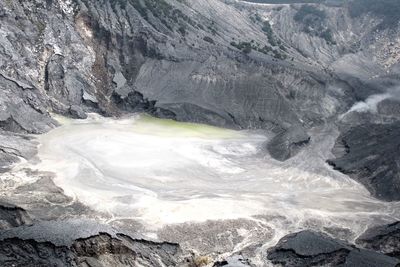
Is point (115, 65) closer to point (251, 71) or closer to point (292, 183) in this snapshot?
point (251, 71)

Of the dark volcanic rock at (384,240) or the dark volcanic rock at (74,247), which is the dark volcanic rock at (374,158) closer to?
the dark volcanic rock at (384,240)

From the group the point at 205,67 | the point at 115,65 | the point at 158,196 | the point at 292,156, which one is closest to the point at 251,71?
the point at 205,67

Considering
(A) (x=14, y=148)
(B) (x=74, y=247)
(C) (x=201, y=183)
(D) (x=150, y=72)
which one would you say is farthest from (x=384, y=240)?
(D) (x=150, y=72)

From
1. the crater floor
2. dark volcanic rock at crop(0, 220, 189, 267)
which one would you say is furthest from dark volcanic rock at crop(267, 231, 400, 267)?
dark volcanic rock at crop(0, 220, 189, 267)

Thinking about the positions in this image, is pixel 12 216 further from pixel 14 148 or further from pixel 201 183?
pixel 201 183

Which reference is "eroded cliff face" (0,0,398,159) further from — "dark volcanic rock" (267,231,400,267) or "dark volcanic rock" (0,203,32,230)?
"dark volcanic rock" (267,231,400,267)

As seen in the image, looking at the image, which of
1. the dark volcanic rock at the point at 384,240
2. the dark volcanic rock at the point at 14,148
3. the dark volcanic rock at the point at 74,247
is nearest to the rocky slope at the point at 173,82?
the dark volcanic rock at the point at 14,148

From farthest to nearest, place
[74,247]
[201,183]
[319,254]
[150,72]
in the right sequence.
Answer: [150,72]
[201,183]
[319,254]
[74,247]
